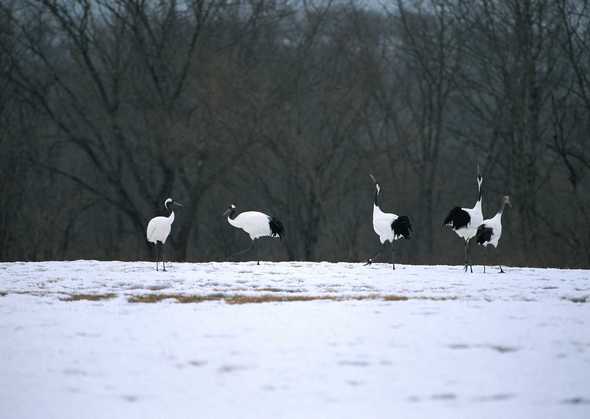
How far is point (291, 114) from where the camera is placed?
96.3 ft

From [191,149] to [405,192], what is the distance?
7793mm

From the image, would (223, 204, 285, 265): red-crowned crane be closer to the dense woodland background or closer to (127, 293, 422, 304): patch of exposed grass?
(127, 293, 422, 304): patch of exposed grass

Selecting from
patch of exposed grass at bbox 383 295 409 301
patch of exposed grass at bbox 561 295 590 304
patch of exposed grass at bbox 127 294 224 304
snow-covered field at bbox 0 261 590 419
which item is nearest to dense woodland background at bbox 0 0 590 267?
patch of exposed grass at bbox 561 295 590 304

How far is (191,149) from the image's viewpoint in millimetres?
28328

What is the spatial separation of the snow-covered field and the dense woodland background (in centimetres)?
1474

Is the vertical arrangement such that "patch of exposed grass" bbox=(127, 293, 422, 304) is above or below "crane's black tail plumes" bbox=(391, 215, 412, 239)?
below

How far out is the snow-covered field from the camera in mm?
6621

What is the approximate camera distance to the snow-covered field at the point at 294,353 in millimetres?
6621

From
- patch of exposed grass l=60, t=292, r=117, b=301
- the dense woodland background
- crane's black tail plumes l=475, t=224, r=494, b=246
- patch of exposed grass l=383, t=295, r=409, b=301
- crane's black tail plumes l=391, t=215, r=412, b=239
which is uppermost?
the dense woodland background

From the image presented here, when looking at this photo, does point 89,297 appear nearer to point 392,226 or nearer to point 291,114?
point 392,226

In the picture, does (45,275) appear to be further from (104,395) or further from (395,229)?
(104,395)

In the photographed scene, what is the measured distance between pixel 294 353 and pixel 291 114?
21.7 m

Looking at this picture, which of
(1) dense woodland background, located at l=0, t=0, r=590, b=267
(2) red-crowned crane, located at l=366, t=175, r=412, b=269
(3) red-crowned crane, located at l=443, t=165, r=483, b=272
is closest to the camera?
(3) red-crowned crane, located at l=443, t=165, r=483, b=272

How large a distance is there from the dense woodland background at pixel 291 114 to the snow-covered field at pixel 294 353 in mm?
14736
